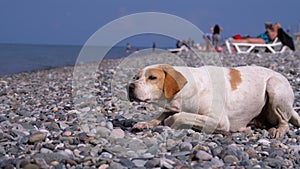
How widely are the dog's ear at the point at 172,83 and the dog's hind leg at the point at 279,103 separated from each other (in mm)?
1301

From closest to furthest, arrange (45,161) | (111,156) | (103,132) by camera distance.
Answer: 1. (45,161)
2. (111,156)
3. (103,132)

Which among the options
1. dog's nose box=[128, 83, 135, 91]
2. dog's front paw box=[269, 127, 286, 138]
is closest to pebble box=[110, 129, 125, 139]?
dog's nose box=[128, 83, 135, 91]

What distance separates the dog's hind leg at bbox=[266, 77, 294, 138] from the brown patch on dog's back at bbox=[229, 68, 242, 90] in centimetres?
43

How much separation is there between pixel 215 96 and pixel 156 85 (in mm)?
782

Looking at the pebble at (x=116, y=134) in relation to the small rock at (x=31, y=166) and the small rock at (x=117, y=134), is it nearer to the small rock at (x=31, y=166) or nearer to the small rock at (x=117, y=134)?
the small rock at (x=117, y=134)

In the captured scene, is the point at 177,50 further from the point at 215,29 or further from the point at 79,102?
the point at 79,102

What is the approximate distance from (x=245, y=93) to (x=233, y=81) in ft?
0.73

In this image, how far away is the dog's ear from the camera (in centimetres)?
501

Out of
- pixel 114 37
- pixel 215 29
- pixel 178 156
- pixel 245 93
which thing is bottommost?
pixel 178 156

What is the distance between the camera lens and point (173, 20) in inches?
196

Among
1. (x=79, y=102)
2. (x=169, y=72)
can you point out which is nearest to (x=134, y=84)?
(x=169, y=72)

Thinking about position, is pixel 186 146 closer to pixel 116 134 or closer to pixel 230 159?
pixel 230 159

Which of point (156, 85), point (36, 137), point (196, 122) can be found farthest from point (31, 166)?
point (196, 122)

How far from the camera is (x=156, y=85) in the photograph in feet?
16.5
